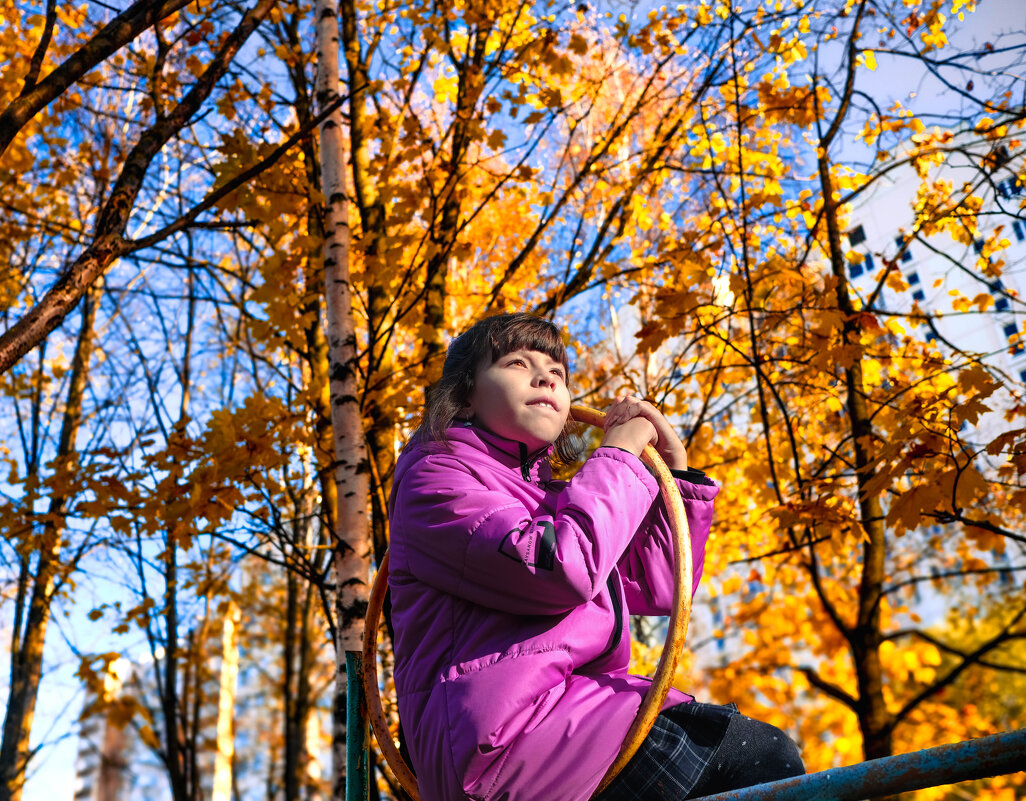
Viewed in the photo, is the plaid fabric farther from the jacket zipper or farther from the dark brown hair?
the dark brown hair

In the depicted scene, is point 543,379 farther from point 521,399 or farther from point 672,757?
point 672,757

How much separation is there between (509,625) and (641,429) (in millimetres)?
490

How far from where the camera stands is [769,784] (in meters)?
1.14

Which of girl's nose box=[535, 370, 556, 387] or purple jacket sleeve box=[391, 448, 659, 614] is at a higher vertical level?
girl's nose box=[535, 370, 556, 387]

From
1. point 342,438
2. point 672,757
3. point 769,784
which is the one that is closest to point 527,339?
point 672,757

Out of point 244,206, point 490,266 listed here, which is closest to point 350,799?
point 244,206

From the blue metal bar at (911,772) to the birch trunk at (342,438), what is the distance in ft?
6.40

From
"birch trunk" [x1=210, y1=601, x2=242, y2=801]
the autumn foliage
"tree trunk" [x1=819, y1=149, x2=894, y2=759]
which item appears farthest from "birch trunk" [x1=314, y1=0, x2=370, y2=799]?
"birch trunk" [x1=210, y1=601, x2=242, y2=801]

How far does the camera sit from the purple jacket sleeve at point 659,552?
5.68 feet

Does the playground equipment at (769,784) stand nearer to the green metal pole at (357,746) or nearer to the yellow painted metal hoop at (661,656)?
the yellow painted metal hoop at (661,656)

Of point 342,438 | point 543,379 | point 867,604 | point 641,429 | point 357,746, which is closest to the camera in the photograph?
point 641,429

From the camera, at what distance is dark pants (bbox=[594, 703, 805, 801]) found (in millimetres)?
1327

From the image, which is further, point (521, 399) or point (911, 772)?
point (521, 399)

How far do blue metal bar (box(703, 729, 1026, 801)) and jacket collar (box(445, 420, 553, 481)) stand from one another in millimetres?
767
